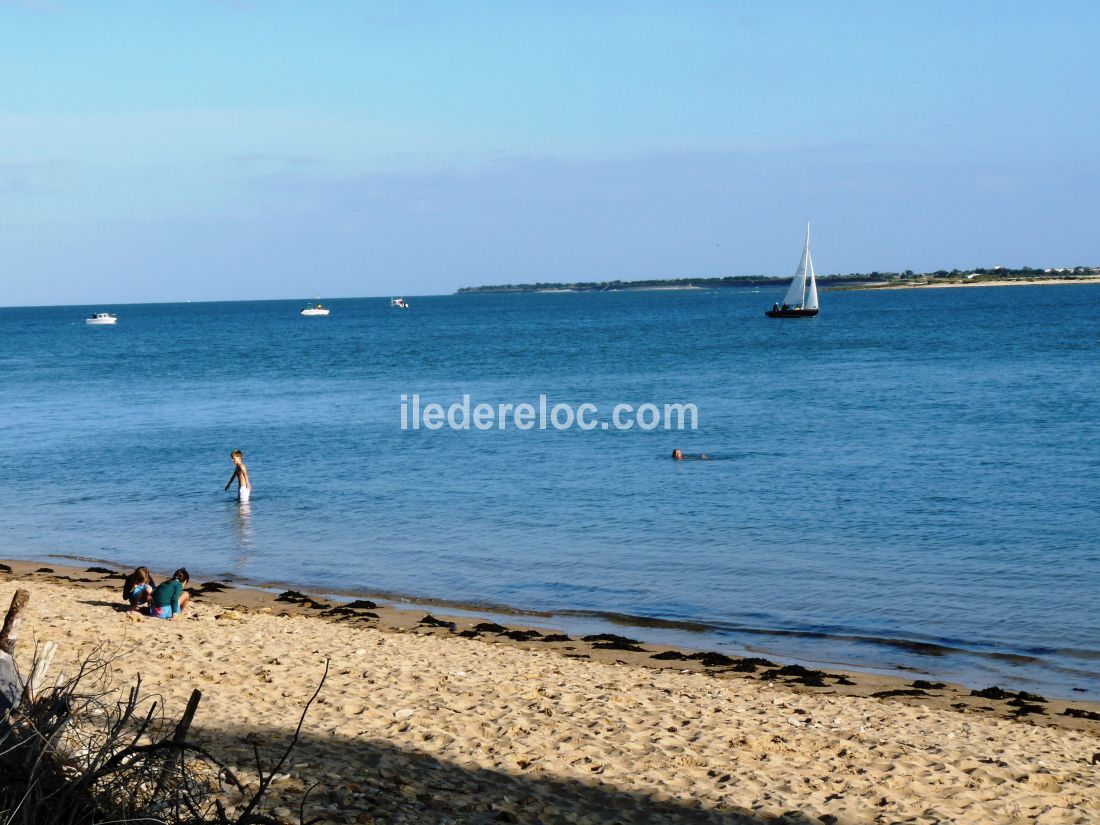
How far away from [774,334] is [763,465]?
7194 cm

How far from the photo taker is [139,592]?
14953 millimetres

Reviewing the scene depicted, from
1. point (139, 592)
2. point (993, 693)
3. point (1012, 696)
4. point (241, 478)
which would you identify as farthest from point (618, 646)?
point (241, 478)

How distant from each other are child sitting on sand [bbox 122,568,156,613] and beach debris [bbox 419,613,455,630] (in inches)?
141

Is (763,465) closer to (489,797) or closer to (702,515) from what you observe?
(702,515)

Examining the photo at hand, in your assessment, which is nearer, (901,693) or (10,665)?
(10,665)

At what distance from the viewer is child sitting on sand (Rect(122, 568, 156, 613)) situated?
14859mm

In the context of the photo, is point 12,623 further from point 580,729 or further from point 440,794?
point 580,729

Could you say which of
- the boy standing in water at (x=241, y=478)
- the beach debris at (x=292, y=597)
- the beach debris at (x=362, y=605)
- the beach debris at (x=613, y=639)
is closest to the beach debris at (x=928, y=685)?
the beach debris at (x=613, y=639)

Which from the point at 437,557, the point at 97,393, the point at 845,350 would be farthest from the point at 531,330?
the point at 437,557

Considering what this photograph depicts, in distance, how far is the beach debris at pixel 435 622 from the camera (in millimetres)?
15664

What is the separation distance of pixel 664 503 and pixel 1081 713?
1333cm

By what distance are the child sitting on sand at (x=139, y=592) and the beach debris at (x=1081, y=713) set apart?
1085cm

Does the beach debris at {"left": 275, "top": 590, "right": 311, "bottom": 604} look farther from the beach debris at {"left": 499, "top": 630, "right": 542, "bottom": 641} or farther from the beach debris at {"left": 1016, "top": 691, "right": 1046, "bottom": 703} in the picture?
the beach debris at {"left": 1016, "top": 691, "right": 1046, "bottom": 703}

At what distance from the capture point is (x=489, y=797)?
8.23 meters
